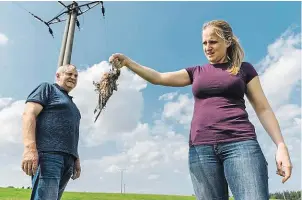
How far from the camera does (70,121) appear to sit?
4.30 m

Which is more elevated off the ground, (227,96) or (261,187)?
(227,96)

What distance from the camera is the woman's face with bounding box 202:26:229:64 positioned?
3145mm

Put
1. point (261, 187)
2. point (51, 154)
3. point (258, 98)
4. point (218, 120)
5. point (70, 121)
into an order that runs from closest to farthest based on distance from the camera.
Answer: point (261, 187), point (218, 120), point (258, 98), point (51, 154), point (70, 121)

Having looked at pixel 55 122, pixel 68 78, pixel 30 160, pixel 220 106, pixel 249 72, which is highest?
pixel 68 78

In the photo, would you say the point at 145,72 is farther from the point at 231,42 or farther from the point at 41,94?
the point at 41,94

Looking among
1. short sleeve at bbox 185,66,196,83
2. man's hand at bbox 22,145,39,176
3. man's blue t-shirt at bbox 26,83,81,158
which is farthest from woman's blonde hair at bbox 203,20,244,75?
man's hand at bbox 22,145,39,176

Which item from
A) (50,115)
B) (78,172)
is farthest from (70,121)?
(78,172)

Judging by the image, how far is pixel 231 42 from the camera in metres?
A: 3.29

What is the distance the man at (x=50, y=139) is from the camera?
385 centimetres

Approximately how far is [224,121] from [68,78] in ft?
7.57

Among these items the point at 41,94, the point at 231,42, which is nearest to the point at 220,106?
the point at 231,42

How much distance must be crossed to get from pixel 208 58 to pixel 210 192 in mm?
1086

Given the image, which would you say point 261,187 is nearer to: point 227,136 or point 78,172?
point 227,136

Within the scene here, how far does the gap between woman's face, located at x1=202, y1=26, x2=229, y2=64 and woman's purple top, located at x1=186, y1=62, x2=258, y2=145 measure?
6 cm
